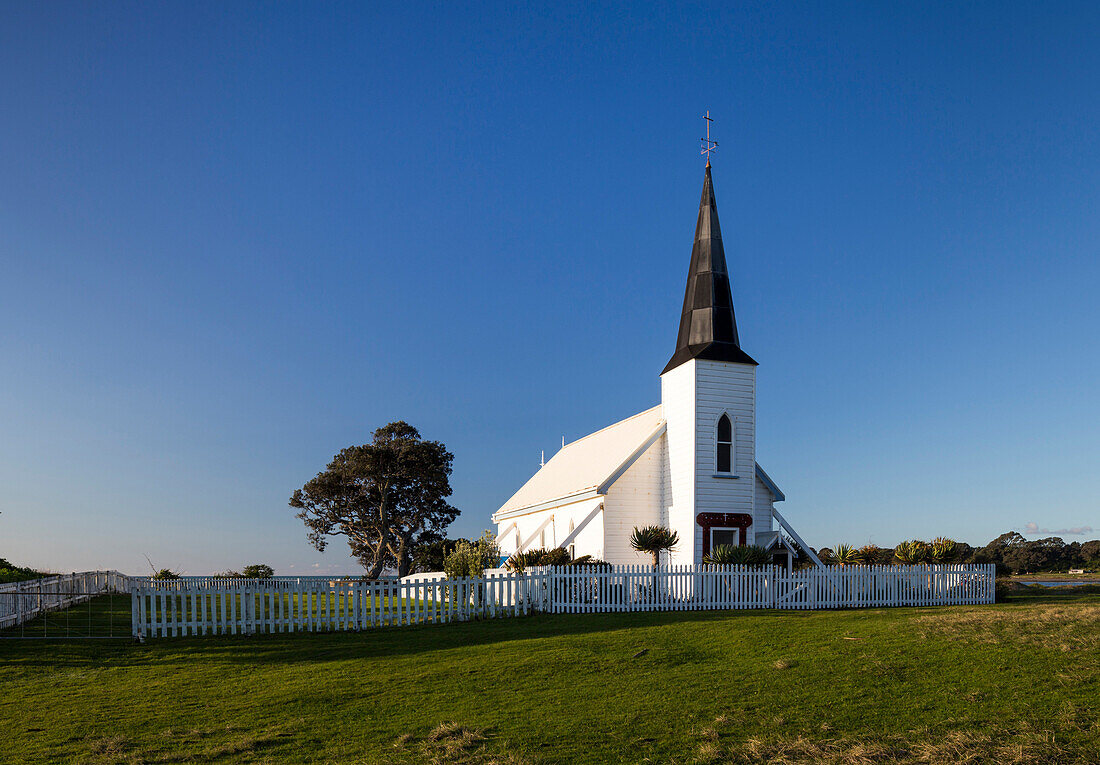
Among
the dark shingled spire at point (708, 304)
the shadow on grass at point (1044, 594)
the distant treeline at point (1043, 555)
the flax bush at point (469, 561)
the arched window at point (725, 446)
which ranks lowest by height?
the distant treeline at point (1043, 555)

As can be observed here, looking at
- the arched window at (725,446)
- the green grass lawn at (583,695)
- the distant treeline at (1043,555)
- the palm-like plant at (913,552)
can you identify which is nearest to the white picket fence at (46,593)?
the green grass lawn at (583,695)

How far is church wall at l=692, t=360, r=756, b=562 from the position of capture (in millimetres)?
27094

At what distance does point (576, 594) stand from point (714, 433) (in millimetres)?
8812

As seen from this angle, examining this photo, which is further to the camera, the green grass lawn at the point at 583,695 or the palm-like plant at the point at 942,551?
the palm-like plant at the point at 942,551

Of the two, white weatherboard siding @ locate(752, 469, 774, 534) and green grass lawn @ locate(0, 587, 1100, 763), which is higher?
white weatherboard siding @ locate(752, 469, 774, 534)

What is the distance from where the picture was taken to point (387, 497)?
50875 millimetres

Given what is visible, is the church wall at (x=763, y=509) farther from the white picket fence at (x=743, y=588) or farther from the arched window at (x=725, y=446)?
the white picket fence at (x=743, y=588)

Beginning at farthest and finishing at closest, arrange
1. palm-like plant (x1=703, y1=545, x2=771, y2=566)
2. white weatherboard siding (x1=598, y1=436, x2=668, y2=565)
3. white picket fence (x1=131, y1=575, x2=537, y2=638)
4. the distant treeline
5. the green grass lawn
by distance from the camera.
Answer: the distant treeline, white weatherboard siding (x1=598, y1=436, x2=668, y2=565), palm-like plant (x1=703, y1=545, x2=771, y2=566), white picket fence (x1=131, y1=575, x2=537, y2=638), the green grass lawn

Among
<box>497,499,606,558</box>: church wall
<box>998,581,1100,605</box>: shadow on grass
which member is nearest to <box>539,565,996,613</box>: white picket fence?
<box>998,581,1100,605</box>: shadow on grass

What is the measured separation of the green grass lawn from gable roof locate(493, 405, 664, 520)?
12.2 metres

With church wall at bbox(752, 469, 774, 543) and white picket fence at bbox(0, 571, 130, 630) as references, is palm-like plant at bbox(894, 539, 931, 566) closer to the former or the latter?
church wall at bbox(752, 469, 774, 543)

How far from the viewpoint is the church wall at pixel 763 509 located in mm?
29266

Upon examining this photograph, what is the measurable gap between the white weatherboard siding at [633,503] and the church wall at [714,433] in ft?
8.48

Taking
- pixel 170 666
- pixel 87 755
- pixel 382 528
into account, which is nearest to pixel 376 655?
pixel 170 666
